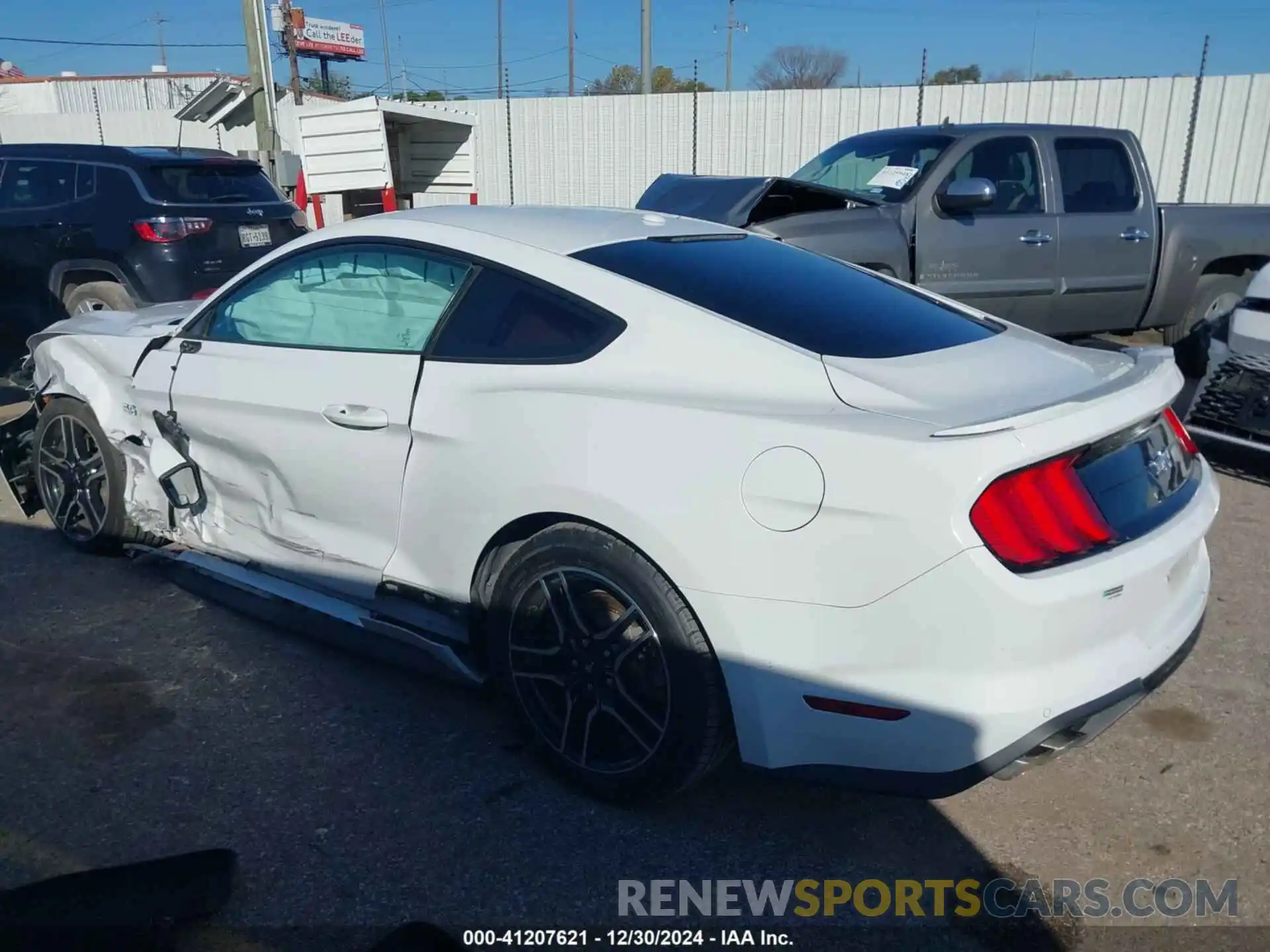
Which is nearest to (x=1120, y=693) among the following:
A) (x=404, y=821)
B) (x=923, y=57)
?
(x=404, y=821)

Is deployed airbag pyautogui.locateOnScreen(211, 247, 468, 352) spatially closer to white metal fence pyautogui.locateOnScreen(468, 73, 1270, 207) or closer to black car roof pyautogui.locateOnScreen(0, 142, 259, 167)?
black car roof pyautogui.locateOnScreen(0, 142, 259, 167)

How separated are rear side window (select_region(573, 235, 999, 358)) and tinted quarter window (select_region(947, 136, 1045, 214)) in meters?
4.55

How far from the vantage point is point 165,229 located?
308 inches

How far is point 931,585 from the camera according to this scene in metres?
2.21

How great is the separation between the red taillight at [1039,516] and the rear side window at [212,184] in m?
7.55

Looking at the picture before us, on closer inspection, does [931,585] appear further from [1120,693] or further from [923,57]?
[923,57]

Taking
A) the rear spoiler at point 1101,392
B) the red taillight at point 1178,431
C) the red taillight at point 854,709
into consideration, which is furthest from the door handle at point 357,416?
the red taillight at point 1178,431

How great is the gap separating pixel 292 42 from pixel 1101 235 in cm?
2321

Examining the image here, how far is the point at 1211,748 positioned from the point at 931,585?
63.2 inches

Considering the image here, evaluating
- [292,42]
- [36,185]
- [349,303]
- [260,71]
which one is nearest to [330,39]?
[292,42]

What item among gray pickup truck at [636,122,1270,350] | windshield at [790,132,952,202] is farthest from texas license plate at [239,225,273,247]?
windshield at [790,132,952,202]

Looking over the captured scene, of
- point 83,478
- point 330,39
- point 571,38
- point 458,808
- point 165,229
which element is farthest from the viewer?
point 330,39

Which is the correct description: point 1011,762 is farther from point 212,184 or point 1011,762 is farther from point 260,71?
point 260,71

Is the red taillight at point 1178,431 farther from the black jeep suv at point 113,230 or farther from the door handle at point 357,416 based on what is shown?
the black jeep suv at point 113,230
